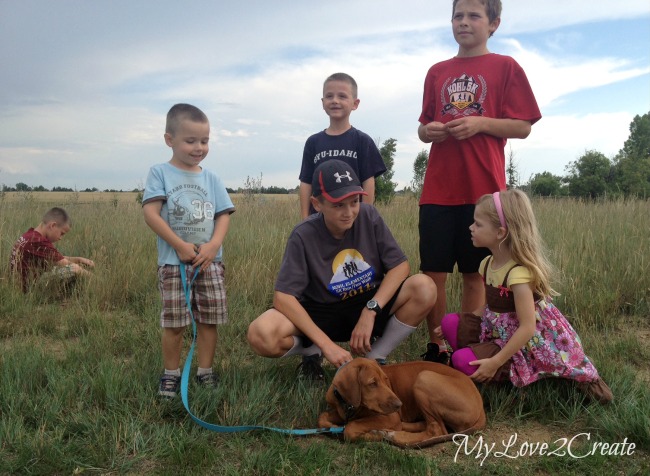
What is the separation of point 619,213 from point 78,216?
29.2 feet

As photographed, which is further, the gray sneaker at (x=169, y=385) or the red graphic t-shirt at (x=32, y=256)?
the red graphic t-shirt at (x=32, y=256)

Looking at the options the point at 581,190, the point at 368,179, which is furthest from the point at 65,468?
the point at 581,190

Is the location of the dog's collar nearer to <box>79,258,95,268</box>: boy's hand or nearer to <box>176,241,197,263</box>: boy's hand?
<box>176,241,197,263</box>: boy's hand

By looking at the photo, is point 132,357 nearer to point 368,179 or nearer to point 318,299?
point 318,299

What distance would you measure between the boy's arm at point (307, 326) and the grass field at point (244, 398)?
28cm

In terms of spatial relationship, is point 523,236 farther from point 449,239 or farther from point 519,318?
point 449,239

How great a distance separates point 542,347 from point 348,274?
3.89 feet

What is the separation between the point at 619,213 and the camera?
734 cm

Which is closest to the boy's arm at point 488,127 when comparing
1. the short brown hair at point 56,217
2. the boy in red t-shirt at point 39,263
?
the boy in red t-shirt at point 39,263

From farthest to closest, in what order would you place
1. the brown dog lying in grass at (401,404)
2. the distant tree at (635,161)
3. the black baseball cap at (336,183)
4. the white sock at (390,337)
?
the distant tree at (635,161) < the white sock at (390,337) < the black baseball cap at (336,183) < the brown dog lying in grass at (401,404)

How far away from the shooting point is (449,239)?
3477 millimetres

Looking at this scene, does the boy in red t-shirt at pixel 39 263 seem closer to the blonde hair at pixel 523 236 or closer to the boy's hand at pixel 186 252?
the boy's hand at pixel 186 252

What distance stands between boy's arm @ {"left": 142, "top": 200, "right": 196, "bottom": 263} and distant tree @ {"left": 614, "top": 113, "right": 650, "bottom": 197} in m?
32.0

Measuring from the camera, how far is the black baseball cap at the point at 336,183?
2.90 metres
